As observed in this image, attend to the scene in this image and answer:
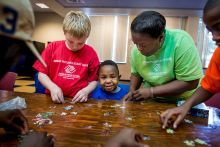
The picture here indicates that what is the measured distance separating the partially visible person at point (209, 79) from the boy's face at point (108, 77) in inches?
Result: 50.8

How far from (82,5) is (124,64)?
15.0 ft

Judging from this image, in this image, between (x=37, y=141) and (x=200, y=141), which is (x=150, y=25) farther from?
(x=37, y=141)

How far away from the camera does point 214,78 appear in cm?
154

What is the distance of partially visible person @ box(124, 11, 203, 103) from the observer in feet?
5.72

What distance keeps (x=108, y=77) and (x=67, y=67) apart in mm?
639

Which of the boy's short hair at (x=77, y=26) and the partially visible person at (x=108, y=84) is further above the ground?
the boy's short hair at (x=77, y=26)

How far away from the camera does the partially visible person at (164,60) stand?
5.72 ft

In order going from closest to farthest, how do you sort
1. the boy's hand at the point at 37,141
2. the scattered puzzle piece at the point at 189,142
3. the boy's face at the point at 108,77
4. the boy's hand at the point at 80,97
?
the boy's hand at the point at 37,141, the scattered puzzle piece at the point at 189,142, the boy's hand at the point at 80,97, the boy's face at the point at 108,77

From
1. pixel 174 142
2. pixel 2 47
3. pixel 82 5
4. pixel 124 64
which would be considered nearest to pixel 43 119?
pixel 174 142

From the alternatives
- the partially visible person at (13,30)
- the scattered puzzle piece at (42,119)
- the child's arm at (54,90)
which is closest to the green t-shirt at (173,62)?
the child's arm at (54,90)

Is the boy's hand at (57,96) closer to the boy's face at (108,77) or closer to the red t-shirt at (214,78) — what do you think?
the boy's face at (108,77)

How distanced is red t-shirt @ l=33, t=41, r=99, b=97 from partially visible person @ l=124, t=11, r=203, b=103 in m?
0.60

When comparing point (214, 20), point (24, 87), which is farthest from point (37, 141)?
point (24, 87)

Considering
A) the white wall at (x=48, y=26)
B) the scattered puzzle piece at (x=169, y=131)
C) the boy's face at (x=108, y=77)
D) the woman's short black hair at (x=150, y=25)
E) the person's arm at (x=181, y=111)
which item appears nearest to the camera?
the scattered puzzle piece at (x=169, y=131)
